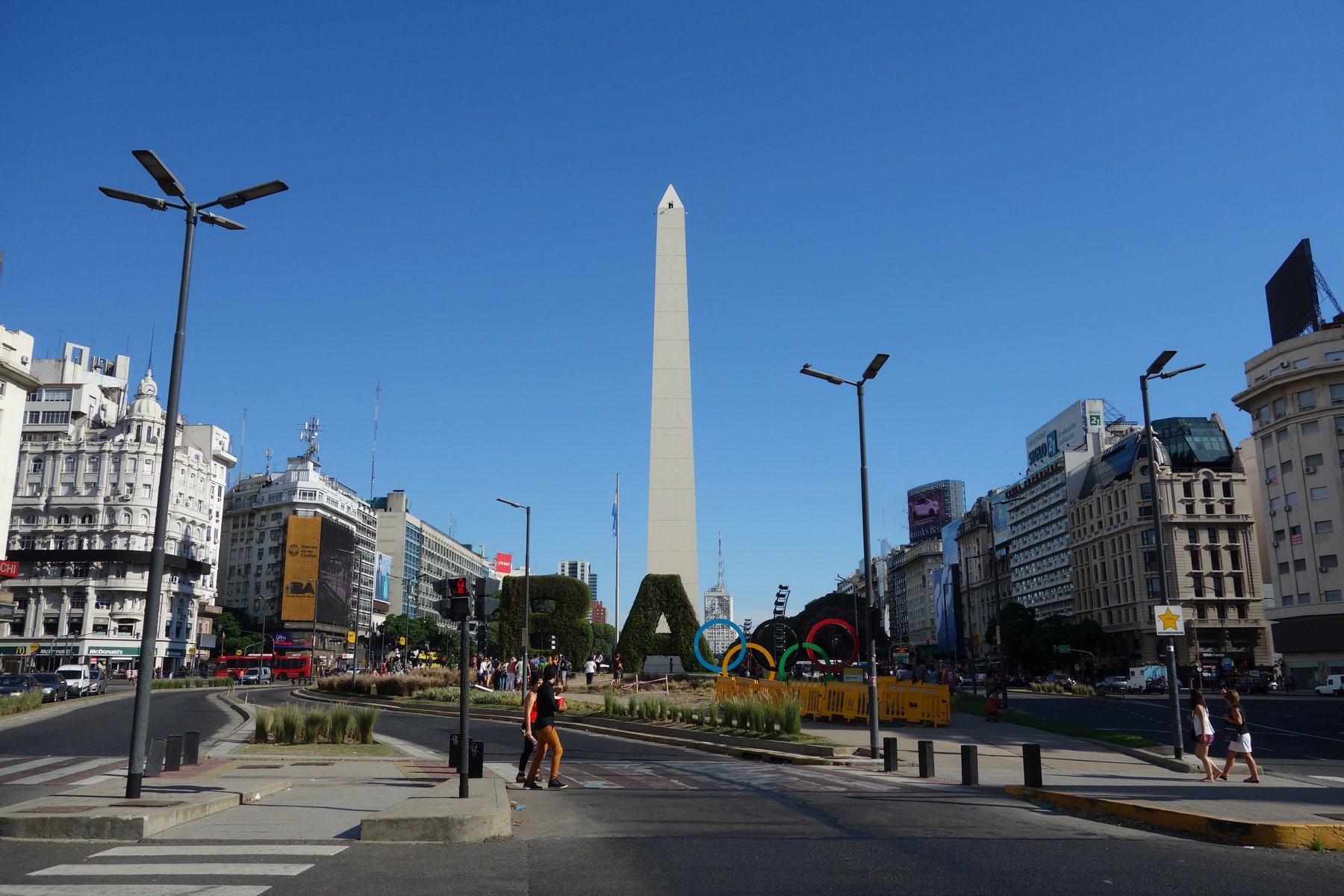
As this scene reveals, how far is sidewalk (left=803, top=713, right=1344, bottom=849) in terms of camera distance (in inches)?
422

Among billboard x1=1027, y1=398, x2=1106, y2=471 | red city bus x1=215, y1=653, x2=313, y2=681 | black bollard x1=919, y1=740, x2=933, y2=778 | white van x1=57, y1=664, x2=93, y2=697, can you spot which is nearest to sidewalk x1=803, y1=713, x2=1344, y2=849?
black bollard x1=919, y1=740, x2=933, y2=778

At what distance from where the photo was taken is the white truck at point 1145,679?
6625 centimetres

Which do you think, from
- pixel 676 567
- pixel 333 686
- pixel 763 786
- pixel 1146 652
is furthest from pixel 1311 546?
pixel 763 786

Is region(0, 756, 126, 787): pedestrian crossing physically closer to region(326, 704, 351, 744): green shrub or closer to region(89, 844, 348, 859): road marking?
region(326, 704, 351, 744): green shrub

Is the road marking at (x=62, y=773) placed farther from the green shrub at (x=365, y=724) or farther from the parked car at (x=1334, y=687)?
the parked car at (x=1334, y=687)

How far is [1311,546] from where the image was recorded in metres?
73.5

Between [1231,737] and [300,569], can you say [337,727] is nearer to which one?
[1231,737]

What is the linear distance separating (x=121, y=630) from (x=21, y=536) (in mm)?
14432

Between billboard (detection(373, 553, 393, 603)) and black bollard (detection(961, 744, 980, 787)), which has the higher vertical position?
billboard (detection(373, 553, 393, 603))

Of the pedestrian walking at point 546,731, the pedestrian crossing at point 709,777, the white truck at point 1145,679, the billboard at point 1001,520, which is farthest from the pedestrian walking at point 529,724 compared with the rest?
the billboard at point 1001,520

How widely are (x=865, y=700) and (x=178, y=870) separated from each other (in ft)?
77.7

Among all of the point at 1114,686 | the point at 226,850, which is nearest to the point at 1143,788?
the point at 226,850

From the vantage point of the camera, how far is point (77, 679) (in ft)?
164

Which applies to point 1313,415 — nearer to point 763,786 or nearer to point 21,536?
point 763,786
